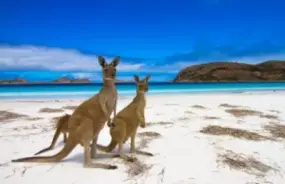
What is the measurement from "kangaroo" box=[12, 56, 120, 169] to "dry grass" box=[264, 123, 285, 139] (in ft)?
13.5

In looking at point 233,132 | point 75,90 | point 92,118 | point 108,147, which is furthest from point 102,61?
point 75,90

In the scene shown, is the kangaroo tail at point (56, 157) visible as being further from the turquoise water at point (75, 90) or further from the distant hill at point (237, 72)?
the distant hill at point (237, 72)

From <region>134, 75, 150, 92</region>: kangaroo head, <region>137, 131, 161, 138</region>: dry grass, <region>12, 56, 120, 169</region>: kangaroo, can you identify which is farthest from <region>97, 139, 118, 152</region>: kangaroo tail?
<region>137, 131, 161, 138</region>: dry grass

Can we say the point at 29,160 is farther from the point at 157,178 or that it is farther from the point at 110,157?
the point at 157,178

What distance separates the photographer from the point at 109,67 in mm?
3570

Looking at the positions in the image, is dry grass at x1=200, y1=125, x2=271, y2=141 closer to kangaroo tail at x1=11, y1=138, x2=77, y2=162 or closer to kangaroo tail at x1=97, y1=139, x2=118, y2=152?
kangaroo tail at x1=97, y1=139, x2=118, y2=152

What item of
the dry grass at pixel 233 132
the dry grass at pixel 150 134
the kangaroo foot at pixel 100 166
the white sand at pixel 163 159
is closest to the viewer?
the white sand at pixel 163 159

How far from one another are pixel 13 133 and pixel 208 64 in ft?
265

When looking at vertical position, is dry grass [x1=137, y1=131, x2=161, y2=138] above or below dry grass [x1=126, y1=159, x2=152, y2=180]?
above

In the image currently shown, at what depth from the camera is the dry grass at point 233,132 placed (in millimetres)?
5729

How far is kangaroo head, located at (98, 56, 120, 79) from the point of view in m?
3.54

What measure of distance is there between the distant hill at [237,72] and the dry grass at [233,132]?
69.6 meters

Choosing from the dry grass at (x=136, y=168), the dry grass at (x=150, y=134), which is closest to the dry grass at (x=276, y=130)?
the dry grass at (x=150, y=134)

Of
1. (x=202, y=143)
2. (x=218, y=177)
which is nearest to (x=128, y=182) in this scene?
(x=218, y=177)
